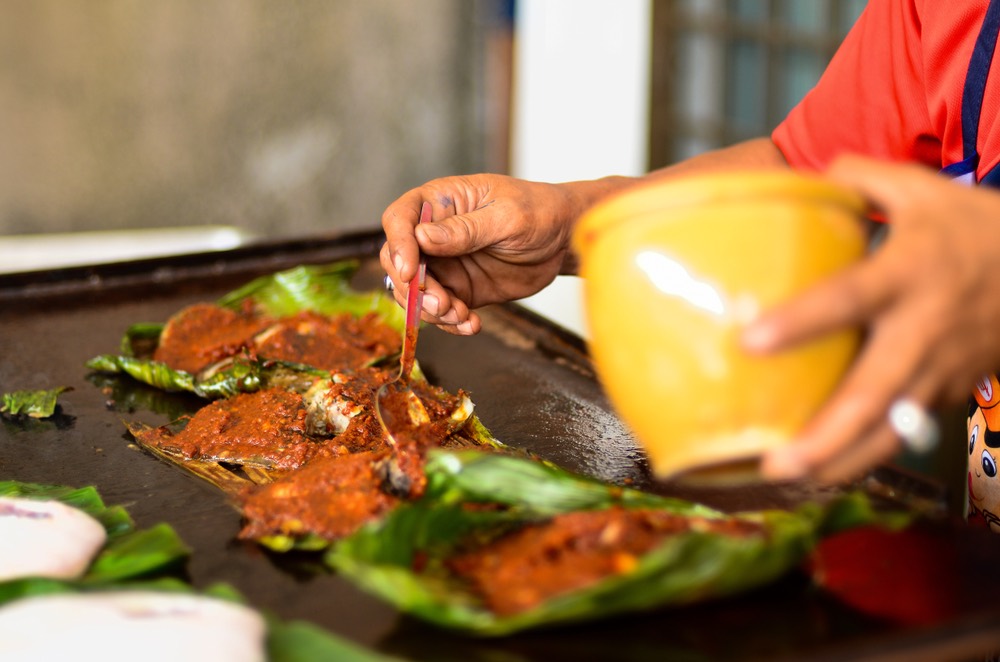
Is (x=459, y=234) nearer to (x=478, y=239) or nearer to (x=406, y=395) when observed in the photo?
(x=478, y=239)

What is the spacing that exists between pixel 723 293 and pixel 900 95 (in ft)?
4.21

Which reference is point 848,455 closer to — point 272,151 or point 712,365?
point 712,365

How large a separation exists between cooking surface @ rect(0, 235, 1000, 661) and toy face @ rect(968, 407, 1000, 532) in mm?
418

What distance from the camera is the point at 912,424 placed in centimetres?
108

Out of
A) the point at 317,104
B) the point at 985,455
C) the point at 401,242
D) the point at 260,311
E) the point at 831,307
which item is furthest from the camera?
the point at 317,104

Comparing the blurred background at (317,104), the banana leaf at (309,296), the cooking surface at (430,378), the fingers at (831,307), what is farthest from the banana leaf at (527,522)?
the blurred background at (317,104)

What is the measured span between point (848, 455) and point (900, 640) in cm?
22

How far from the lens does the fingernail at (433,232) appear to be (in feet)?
6.68

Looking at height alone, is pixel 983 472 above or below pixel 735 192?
below

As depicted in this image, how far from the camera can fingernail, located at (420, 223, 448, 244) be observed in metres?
2.04

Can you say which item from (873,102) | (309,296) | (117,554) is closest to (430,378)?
(309,296)

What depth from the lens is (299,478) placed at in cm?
163

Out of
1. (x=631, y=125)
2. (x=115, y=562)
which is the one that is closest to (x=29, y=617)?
(x=115, y=562)

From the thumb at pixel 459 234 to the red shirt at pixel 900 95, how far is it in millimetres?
752
